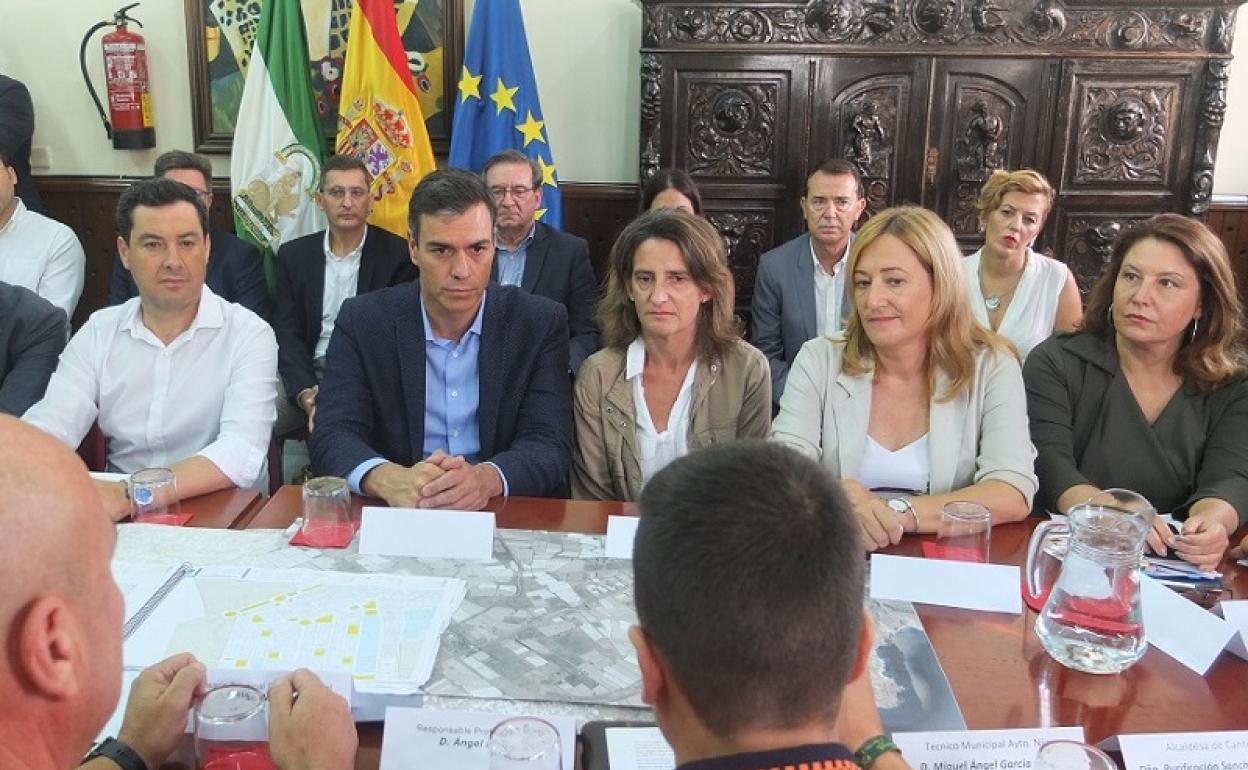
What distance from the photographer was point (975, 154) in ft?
13.3

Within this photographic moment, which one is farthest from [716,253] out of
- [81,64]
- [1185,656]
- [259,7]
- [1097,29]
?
[81,64]

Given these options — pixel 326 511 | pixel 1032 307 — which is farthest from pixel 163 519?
pixel 1032 307

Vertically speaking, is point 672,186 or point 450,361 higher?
point 672,186

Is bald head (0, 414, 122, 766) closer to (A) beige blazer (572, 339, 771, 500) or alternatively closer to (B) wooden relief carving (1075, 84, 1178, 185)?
(A) beige blazer (572, 339, 771, 500)

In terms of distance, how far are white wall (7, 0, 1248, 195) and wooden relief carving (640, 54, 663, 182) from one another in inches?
16.8

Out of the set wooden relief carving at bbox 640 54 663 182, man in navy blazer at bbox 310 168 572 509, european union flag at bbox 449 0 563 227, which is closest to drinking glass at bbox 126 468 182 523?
man in navy blazer at bbox 310 168 572 509

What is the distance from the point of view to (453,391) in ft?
7.40

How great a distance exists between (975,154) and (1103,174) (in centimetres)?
56

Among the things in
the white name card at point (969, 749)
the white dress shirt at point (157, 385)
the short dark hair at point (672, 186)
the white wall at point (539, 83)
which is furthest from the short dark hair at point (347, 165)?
the white name card at point (969, 749)

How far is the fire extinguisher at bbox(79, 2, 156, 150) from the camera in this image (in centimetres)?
426

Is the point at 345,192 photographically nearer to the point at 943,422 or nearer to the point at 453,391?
the point at 453,391

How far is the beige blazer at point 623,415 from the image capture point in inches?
87.9

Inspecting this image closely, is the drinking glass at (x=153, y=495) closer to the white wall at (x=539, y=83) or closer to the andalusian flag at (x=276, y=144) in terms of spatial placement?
the andalusian flag at (x=276, y=144)

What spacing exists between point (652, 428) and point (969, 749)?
126 cm
